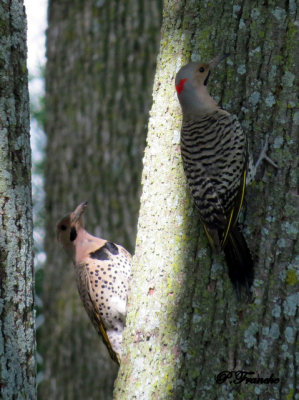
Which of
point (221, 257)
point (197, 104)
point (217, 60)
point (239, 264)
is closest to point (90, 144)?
point (197, 104)

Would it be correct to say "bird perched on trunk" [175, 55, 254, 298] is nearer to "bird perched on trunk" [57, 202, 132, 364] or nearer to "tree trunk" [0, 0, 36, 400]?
"tree trunk" [0, 0, 36, 400]

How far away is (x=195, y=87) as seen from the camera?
3.16m

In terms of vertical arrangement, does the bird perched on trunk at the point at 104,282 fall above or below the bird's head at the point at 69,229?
below

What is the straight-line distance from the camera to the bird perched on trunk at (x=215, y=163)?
2.80m

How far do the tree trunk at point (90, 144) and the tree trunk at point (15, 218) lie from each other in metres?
2.76

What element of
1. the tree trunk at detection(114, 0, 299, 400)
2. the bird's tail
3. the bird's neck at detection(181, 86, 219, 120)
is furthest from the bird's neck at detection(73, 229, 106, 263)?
the bird's tail

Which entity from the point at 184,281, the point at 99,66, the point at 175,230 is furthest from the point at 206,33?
the point at 99,66

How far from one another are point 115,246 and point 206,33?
182cm

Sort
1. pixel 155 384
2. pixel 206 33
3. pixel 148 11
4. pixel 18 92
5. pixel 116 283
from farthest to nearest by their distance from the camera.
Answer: pixel 148 11 → pixel 116 283 → pixel 206 33 → pixel 155 384 → pixel 18 92

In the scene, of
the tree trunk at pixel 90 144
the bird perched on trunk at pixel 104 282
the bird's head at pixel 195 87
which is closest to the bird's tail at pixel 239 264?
the bird's head at pixel 195 87

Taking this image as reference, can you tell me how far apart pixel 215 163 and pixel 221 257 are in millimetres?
571

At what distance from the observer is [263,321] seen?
2672 millimetres

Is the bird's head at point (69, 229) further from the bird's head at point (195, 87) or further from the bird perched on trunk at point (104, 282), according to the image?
the bird's head at point (195, 87)

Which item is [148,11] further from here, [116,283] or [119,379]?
[119,379]
